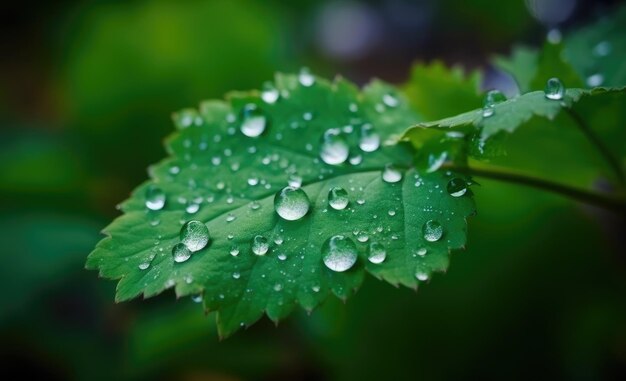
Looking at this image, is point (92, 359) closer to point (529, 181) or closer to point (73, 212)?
point (73, 212)

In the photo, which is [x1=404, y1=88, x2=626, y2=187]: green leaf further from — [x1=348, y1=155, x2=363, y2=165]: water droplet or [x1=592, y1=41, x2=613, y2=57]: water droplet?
[x1=592, y1=41, x2=613, y2=57]: water droplet

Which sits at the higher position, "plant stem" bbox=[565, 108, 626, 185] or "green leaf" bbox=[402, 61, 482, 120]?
"green leaf" bbox=[402, 61, 482, 120]

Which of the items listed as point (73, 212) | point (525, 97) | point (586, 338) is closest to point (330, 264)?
point (525, 97)

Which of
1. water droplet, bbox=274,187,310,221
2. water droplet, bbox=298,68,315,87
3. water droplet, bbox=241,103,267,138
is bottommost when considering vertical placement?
water droplet, bbox=274,187,310,221

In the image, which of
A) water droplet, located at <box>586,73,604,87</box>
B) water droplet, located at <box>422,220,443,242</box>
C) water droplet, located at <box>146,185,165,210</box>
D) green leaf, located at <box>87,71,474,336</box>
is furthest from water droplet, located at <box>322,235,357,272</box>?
water droplet, located at <box>586,73,604,87</box>

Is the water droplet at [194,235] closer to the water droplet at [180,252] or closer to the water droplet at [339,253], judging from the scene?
the water droplet at [180,252]
